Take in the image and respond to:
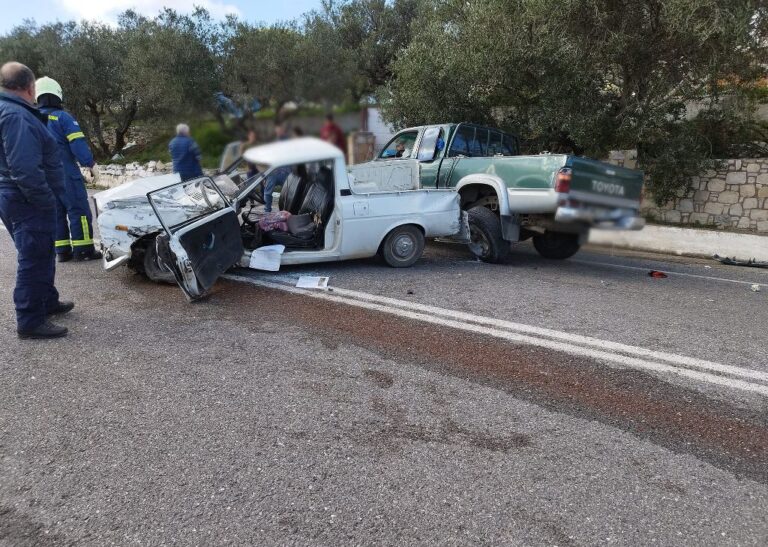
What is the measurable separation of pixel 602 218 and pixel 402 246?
5.30 m

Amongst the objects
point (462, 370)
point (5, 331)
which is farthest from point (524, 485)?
point (5, 331)

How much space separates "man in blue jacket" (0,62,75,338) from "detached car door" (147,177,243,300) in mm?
926

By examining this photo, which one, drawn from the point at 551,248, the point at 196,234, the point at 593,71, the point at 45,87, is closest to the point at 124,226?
the point at 196,234

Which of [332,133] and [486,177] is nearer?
[332,133]

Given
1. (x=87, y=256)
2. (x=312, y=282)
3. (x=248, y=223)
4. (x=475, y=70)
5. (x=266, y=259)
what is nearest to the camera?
(x=312, y=282)

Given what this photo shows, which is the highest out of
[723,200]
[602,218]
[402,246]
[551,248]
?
[602,218]

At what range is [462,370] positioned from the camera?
4.15 m

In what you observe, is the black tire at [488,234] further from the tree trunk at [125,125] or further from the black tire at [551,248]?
the tree trunk at [125,125]

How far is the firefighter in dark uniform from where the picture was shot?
616cm

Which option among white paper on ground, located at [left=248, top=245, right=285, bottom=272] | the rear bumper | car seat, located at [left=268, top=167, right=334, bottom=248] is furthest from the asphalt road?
the rear bumper

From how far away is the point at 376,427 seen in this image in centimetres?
333

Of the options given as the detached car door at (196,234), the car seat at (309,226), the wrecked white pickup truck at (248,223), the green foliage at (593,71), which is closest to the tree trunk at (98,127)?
the wrecked white pickup truck at (248,223)

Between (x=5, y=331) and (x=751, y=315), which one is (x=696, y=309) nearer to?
(x=751, y=315)

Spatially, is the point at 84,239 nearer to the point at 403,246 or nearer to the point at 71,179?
the point at 71,179
